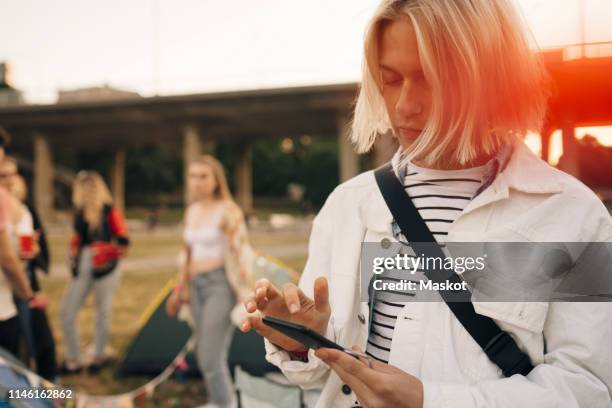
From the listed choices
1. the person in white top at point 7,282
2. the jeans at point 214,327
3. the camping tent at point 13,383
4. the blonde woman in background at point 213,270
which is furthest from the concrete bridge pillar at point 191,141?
the camping tent at point 13,383

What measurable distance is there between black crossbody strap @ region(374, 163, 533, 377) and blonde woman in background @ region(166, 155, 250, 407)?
8.84 feet

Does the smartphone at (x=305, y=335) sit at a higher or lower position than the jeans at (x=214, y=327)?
higher

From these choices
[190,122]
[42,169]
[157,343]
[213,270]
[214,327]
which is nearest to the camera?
[214,327]

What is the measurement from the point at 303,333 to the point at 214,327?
2.83 metres

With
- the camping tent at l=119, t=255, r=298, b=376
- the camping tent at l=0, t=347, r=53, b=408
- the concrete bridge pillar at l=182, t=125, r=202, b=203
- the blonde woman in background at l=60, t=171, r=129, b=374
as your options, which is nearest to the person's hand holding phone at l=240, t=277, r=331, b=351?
the camping tent at l=0, t=347, r=53, b=408

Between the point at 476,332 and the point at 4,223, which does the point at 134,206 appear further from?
the point at 476,332

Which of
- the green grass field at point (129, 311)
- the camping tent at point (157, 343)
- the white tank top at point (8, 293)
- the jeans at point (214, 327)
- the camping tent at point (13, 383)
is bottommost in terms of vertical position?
the green grass field at point (129, 311)

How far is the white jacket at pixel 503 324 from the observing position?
2.63ft

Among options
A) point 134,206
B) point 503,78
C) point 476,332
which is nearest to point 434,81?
point 503,78

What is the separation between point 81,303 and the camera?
187 inches

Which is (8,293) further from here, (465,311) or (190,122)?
(190,122)

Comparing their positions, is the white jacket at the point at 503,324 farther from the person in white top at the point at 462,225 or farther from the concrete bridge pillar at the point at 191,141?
the concrete bridge pillar at the point at 191,141

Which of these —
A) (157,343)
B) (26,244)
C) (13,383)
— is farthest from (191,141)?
(13,383)

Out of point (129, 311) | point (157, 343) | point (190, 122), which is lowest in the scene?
point (129, 311)
